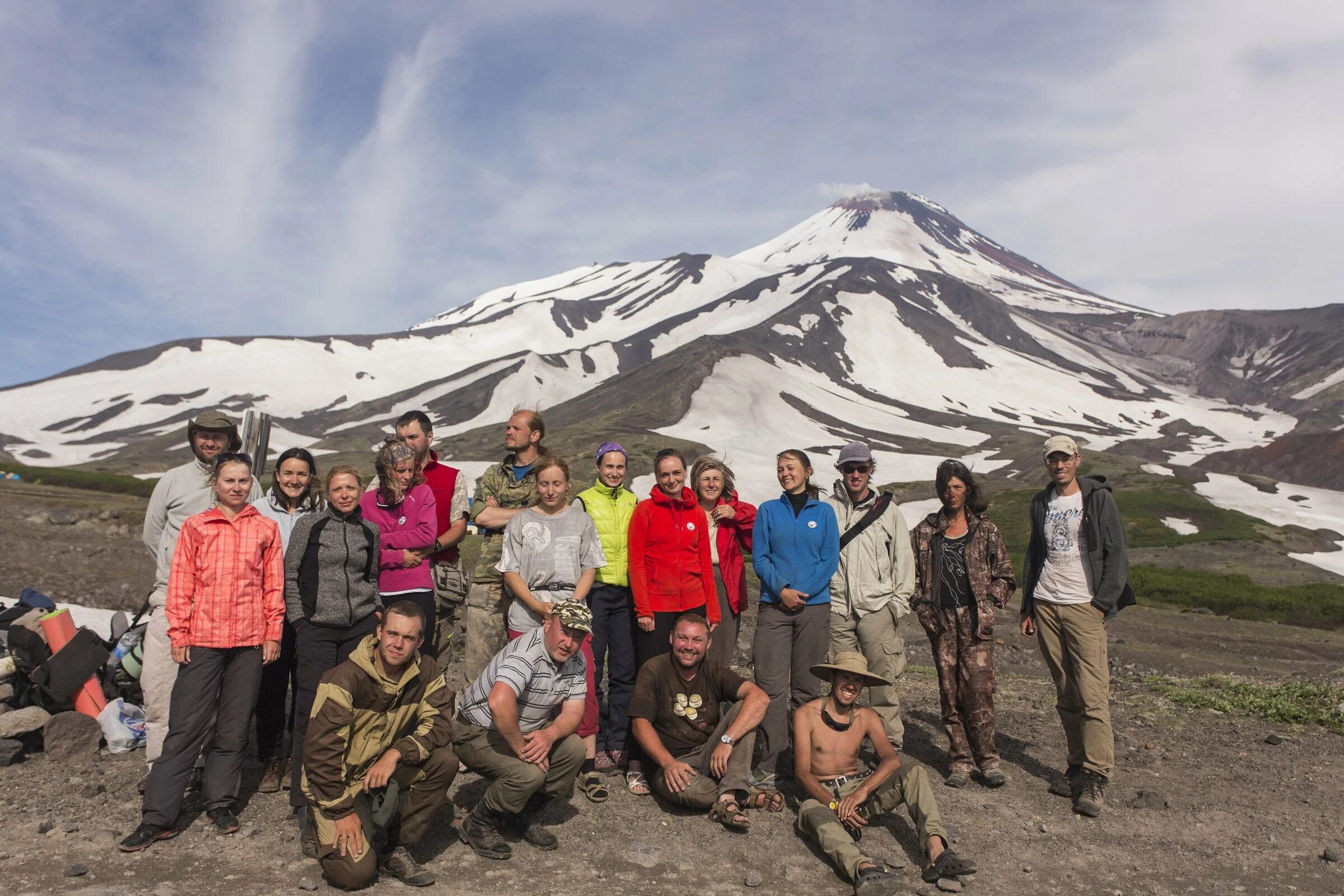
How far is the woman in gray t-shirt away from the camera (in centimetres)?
595

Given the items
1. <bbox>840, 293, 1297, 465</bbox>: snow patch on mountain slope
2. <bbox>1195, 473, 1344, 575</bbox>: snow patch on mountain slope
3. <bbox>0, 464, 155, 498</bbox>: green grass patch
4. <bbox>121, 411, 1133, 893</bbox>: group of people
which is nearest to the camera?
<bbox>121, 411, 1133, 893</bbox>: group of people

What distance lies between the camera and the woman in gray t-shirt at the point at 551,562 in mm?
5945

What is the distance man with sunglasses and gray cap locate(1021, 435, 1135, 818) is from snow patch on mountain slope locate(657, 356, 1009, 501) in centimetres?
3824

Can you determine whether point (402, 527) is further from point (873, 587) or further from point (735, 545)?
point (873, 587)

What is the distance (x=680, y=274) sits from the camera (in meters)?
177

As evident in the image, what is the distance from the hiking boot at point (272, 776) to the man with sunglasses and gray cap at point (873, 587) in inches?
152

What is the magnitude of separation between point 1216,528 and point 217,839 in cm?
3841

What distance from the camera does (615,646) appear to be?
6383 mm

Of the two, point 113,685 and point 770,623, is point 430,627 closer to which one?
point 770,623

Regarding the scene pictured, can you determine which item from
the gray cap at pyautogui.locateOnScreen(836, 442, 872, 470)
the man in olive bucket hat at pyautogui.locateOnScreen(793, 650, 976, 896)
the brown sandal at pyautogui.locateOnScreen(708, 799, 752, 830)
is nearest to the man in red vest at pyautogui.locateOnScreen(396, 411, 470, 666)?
the brown sandal at pyautogui.locateOnScreen(708, 799, 752, 830)

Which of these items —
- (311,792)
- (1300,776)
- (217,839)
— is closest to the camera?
(311,792)

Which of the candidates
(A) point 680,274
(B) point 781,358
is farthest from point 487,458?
(A) point 680,274

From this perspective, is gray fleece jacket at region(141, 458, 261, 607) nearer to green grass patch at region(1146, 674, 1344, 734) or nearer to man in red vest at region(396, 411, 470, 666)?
man in red vest at region(396, 411, 470, 666)

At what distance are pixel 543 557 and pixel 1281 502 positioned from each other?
49.6m
